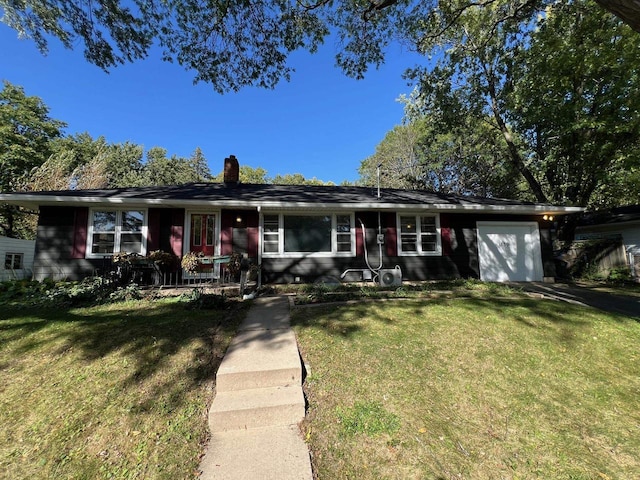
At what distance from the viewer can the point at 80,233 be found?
321 inches

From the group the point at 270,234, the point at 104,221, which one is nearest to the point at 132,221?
the point at 104,221

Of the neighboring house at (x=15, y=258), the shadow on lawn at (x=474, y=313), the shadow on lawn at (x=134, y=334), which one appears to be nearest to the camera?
the shadow on lawn at (x=134, y=334)

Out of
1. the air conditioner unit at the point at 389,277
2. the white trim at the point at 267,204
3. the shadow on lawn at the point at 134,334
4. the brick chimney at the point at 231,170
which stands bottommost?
the shadow on lawn at the point at 134,334

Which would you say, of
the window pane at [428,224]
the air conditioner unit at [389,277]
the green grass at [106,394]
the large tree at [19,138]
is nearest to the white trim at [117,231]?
the green grass at [106,394]

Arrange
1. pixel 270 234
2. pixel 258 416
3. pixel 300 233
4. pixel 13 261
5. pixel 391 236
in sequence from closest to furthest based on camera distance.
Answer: pixel 258 416 → pixel 270 234 → pixel 300 233 → pixel 391 236 → pixel 13 261

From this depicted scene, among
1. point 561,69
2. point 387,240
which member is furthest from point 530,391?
point 561,69

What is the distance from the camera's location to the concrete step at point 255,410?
2.74 m

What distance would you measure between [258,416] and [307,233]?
21.6ft

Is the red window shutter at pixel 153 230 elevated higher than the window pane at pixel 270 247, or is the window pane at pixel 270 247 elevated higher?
the red window shutter at pixel 153 230

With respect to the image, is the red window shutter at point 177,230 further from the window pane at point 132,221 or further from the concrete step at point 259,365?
the concrete step at point 259,365

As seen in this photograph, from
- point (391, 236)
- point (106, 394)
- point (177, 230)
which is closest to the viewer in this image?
point (106, 394)

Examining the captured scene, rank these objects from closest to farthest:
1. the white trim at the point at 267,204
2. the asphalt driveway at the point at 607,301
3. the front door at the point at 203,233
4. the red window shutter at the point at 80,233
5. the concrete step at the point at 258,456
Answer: the concrete step at the point at 258,456 < the asphalt driveway at the point at 607,301 < the white trim at the point at 267,204 < the red window shutter at the point at 80,233 < the front door at the point at 203,233

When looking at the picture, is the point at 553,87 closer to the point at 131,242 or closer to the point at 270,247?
the point at 270,247

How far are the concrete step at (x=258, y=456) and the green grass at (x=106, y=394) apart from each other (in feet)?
0.51
